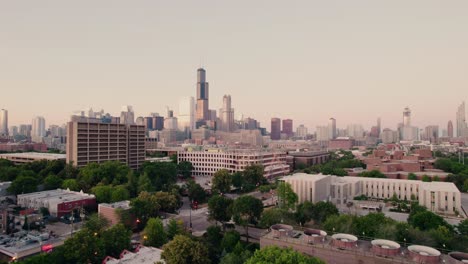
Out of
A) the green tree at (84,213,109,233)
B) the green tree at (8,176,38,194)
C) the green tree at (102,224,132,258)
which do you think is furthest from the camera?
the green tree at (8,176,38,194)

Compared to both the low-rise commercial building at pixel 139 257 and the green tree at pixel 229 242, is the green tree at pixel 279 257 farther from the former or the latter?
the green tree at pixel 229 242

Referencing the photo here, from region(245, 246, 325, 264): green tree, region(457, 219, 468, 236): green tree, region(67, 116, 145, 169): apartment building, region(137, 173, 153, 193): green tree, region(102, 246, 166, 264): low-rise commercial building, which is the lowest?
region(102, 246, 166, 264): low-rise commercial building

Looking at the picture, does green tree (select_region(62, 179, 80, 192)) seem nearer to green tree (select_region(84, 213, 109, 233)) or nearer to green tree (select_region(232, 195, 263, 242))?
green tree (select_region(84, 213, 109, 233))

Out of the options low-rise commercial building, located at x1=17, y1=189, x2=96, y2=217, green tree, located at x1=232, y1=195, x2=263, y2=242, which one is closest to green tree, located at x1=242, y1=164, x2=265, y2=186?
green tree, located at x1=232, y1=195, x2=263, y2=242

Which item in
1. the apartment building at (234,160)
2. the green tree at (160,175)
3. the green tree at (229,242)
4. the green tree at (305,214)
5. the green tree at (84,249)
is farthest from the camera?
the apartment building at (234,160)

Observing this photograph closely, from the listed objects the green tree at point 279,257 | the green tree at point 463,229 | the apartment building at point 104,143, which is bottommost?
the green tree at point 463,229

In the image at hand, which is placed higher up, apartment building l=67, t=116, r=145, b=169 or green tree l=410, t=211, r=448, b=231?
apartment building l=67, t=116, r=145, b=169

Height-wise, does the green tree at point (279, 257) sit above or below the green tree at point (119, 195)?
above

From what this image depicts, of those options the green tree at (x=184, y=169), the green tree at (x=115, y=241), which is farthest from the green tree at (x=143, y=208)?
the green tree at (x=184, y=169)
